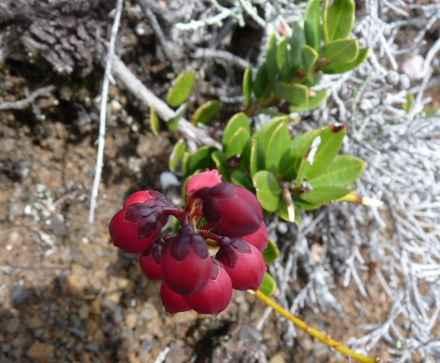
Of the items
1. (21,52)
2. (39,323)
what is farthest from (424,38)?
(39,323)

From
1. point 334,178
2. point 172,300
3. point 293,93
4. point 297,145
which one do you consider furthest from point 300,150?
point 172,300

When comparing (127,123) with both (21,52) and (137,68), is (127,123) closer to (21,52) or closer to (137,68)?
(137,68)

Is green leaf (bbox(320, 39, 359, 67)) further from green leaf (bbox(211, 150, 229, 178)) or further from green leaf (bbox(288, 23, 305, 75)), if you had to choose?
green leaf (bbox(211, 150, 229, 178))

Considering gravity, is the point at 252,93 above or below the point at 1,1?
below

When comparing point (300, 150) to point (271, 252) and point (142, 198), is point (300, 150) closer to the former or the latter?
point (271, 252)

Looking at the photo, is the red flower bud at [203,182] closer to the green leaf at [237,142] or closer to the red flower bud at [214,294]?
the red flower bud at [214,294]
